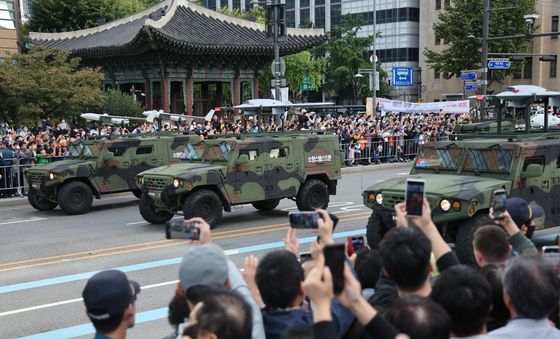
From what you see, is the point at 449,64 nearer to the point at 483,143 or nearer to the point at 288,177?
the point at 288,177

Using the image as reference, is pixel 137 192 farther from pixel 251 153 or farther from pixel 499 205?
pixel 499 205

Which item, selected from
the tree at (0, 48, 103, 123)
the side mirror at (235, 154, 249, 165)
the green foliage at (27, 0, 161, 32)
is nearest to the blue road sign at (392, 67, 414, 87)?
the green foliage at (27, 0, 161, 32)

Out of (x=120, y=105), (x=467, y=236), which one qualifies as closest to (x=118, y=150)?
(x=467, y=236)

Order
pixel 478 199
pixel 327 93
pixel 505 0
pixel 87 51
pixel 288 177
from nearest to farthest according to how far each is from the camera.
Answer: pixel 478 199 < pixel 288 177 < pixel 87 51 < pixel 505 0 < pixel 327 93

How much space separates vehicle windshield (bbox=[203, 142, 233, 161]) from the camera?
1414 centimetres

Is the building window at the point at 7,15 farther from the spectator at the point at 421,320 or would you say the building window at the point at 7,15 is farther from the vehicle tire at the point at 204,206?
the spectator at the point at 421,320

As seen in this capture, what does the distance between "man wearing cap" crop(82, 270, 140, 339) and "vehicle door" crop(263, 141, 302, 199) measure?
10.9m

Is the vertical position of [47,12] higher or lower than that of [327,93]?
higher

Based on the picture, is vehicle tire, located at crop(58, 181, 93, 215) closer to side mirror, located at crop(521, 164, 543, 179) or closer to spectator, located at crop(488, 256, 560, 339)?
side mirror, located at crop(521, 164, 543, 179)

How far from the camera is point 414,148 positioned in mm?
27609

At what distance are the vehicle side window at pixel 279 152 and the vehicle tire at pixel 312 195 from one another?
0.92 metres

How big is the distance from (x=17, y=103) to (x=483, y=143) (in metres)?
19.1

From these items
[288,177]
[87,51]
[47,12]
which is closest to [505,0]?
[87,51]

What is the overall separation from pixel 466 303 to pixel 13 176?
1700 cm
